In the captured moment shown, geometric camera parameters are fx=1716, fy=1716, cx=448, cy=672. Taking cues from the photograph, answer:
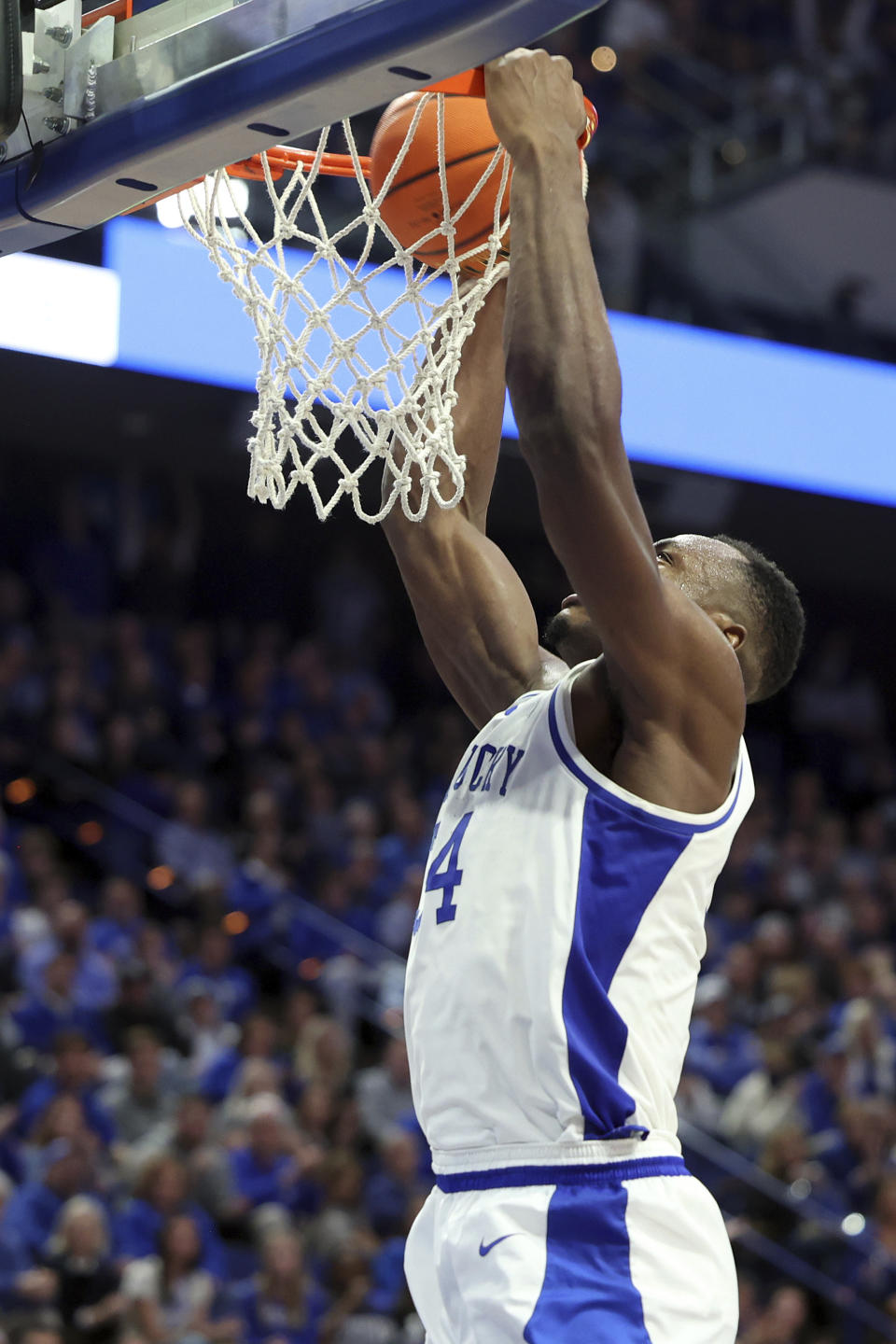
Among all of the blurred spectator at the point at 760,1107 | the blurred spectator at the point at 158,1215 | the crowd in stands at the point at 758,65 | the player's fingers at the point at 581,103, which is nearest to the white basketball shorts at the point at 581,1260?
the player's fingers at the point at 581,103

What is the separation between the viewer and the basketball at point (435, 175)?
112 inches

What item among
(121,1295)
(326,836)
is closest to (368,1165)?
(121,1295)

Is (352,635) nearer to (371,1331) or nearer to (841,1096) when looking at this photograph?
(841,1096)

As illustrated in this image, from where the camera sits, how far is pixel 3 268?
701cm

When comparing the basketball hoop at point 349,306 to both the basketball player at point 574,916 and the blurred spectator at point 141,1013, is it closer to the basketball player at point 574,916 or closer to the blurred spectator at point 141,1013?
the basketball player at point 574,916

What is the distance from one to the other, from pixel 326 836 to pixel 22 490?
11.4ft

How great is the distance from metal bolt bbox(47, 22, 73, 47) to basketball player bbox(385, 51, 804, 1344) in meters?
0.68

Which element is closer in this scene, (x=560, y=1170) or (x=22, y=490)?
(x=560, y=1170)

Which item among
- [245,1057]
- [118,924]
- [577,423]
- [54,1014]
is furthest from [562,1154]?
[118,924]

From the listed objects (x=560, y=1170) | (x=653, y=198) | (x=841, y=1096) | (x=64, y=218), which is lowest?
(x=841, y=1096)

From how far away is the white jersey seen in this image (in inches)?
94.3

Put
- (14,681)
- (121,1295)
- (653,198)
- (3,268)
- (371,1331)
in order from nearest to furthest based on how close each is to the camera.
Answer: (121,1295), (371,1331), (3,268), (14,681), (653,198)

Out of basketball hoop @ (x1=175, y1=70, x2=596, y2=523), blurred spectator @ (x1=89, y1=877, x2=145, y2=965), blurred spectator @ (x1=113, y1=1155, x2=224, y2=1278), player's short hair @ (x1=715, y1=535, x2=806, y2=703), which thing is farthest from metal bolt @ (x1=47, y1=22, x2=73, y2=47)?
blurred spectator @ (x1=89, y1=877, x2=145, y2=965)

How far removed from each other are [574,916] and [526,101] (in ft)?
3.83
